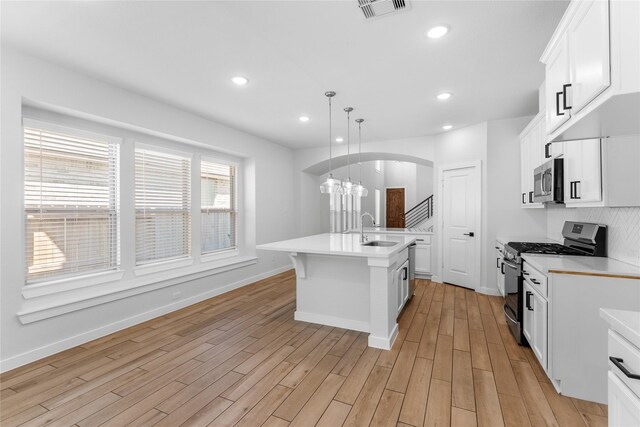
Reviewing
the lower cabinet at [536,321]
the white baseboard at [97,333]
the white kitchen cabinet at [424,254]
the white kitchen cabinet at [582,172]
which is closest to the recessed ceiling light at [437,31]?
the white kitchen cabinet at [582,172]

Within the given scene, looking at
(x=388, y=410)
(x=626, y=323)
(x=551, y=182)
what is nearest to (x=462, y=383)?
(x=388, y=410)

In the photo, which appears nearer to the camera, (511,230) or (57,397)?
(57,397)

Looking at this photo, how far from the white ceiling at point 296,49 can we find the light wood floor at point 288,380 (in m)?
2.73

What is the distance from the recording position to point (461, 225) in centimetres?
494

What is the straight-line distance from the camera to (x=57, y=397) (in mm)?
2094

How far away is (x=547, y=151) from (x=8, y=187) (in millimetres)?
5103

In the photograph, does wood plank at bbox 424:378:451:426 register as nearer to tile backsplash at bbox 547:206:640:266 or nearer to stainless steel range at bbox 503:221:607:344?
stainless steel range at bbox 503:221:607:344

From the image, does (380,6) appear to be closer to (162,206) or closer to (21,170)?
(21,170)

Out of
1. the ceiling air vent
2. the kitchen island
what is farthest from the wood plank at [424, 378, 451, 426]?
the ceiling air vent

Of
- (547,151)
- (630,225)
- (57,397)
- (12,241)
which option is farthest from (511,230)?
(12,241)

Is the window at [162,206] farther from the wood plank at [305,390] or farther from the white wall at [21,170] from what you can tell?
the wood plank at [305,390]

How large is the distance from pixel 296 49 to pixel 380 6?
83 cm

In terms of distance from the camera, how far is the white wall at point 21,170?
2.44 m

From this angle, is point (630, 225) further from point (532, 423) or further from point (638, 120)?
point (532, 423)
